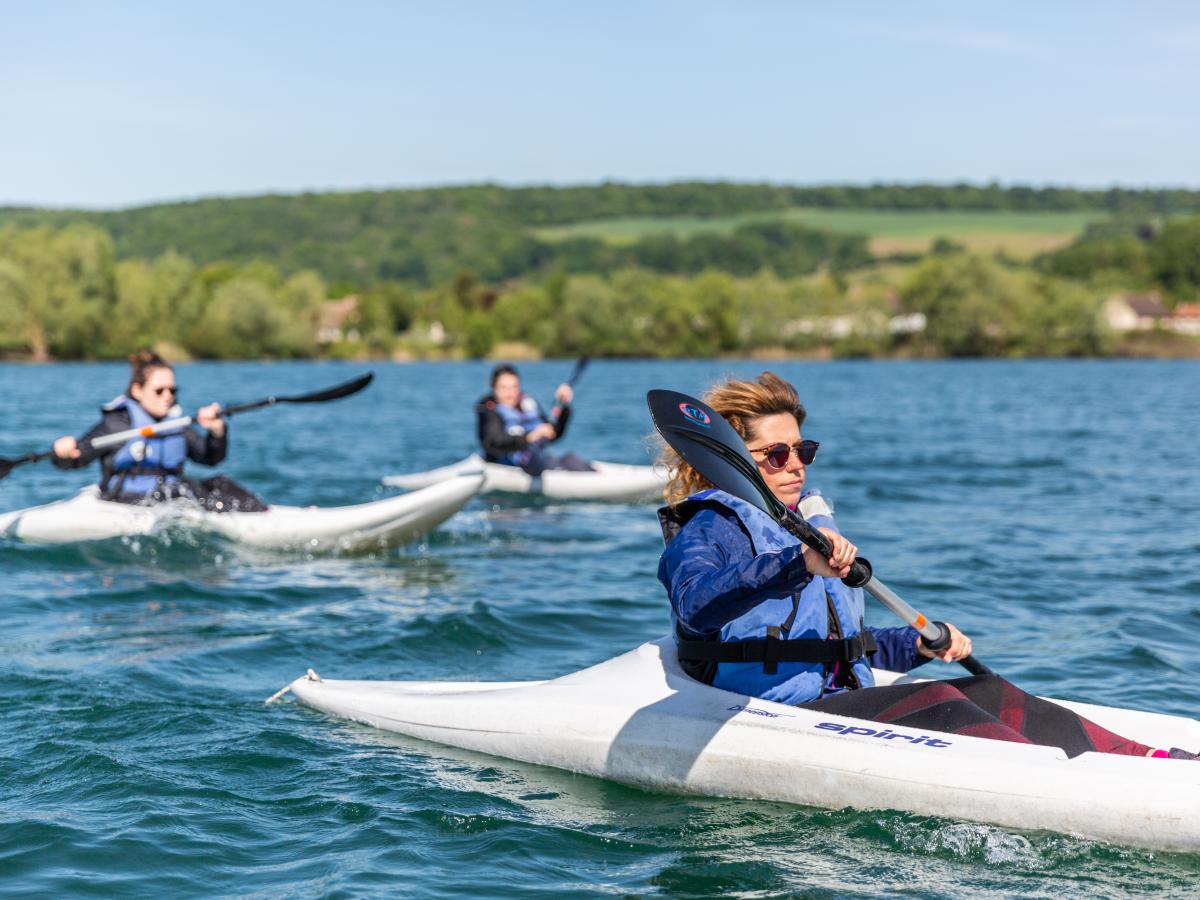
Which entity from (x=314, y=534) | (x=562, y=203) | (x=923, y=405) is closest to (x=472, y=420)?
(x=923, y=405)

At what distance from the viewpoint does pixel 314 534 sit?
9.25 m

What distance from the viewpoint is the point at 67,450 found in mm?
8570

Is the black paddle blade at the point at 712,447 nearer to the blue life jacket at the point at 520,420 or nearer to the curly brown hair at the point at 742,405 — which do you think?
the curly brown hair at the point at 742,405

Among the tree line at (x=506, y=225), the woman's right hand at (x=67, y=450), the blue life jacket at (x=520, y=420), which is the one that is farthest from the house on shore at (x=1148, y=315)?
the woman's right hand at (x=67, y=450)

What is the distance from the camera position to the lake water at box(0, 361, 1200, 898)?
12.5 ft

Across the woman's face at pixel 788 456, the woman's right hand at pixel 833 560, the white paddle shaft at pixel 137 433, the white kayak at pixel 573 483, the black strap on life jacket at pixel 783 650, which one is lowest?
the white kayak at pixel 573 483

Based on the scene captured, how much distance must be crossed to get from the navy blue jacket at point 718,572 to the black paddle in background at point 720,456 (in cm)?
12

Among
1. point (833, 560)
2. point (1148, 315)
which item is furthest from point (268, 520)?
point (1148, 315)

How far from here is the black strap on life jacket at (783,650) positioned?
13.3 ft

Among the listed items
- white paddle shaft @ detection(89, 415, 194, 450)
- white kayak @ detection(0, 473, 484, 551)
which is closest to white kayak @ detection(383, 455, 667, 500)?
white kayak @ detection(0, 473, 484, 551)

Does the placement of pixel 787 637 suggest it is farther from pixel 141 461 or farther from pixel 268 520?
pixel 141 461

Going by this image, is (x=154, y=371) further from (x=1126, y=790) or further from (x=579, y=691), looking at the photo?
(x=1126, y=790)

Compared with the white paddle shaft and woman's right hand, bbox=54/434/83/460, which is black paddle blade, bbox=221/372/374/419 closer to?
the white paddle shaft

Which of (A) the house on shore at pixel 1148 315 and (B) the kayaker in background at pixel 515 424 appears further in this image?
(A) the house on shore at pixel 1148 315
